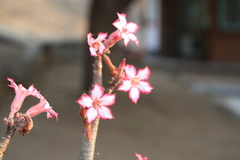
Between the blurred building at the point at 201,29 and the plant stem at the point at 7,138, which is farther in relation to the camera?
the blurred building at the point at 201,29

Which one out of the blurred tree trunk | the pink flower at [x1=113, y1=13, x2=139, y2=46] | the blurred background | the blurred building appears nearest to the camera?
the pink flower at [x1=113, y1=13, x2=139, y2=46]

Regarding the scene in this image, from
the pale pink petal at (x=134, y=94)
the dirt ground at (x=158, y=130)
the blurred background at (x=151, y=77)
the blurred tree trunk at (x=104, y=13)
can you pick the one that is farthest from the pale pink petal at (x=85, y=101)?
the blurred tree trunk at (x=104, y=13)

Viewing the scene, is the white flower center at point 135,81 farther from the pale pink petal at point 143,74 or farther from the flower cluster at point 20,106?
the flower cluster at point 20,106

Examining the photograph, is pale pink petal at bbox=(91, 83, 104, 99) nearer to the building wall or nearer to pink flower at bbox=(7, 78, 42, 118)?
pink flower at bbox=(7, 78, 42, 118)

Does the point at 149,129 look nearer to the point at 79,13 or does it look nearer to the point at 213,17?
the point at 213,17

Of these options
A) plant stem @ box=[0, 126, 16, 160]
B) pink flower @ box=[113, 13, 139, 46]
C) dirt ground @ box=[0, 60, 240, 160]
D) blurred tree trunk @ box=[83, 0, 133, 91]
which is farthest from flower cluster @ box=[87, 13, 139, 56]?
blurred tree trunk @ box=[83, 0, 133, 91]

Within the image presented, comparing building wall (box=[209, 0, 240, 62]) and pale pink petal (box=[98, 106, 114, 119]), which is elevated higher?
building wall (box=[209, 0, 240, 62])
